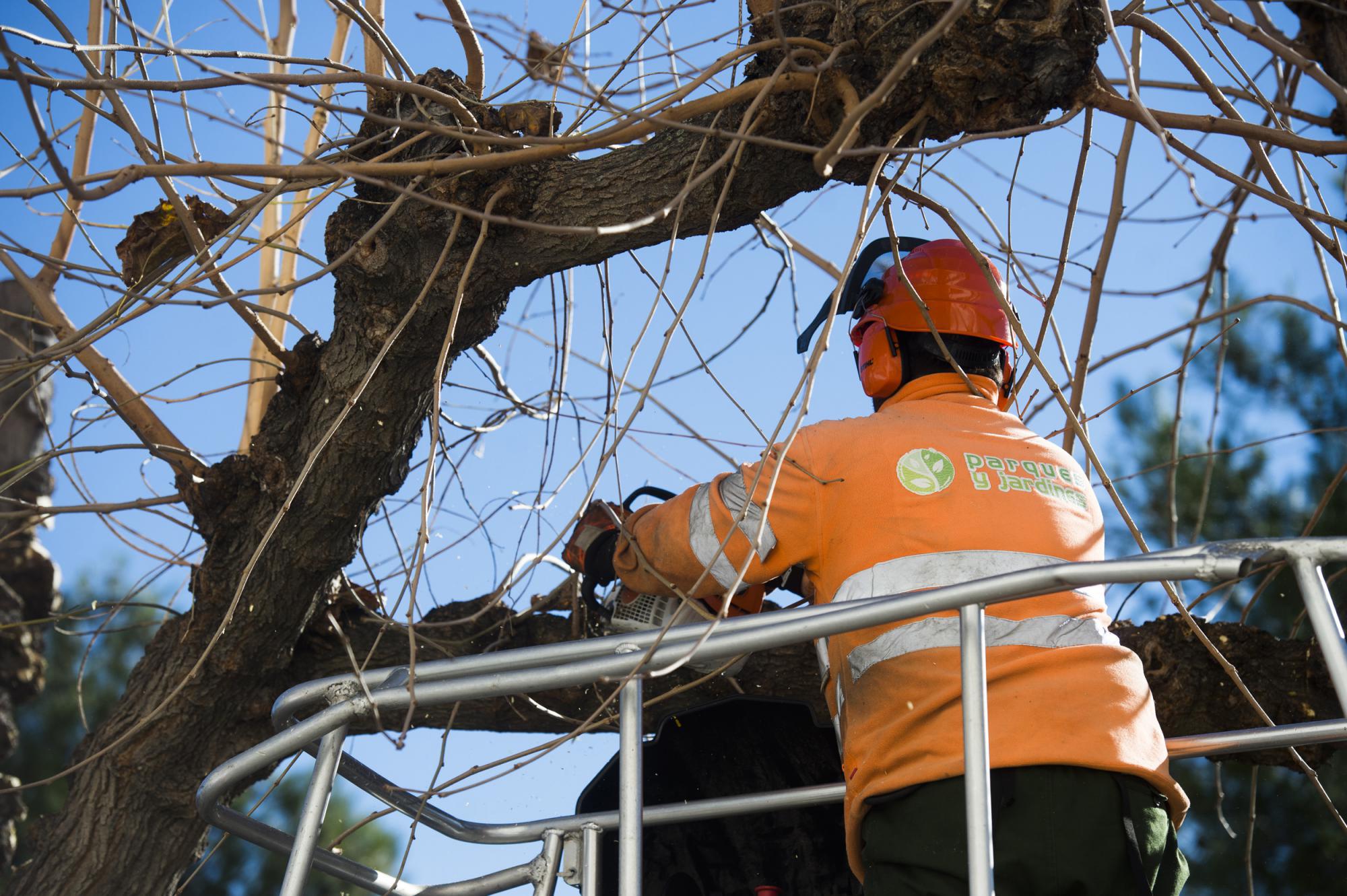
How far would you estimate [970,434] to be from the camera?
2273 millimetres

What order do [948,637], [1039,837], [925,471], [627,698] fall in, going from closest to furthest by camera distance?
[627,698], [1039,837], [948,637], [925,471]

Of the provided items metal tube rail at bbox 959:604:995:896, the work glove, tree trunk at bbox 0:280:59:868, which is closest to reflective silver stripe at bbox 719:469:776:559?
the work glove

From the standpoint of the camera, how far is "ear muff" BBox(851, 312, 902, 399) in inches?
102

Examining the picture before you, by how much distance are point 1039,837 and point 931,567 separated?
1.52 feet

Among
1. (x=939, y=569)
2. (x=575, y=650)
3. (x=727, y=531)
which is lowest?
(x=575, y=650)

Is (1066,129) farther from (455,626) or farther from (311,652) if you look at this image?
(311,652)

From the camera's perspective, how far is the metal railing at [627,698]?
1.45m

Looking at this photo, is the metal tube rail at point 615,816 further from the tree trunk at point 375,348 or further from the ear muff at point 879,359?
the ear muff at point 879,359

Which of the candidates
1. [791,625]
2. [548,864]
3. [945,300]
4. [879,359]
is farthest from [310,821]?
[945,300]

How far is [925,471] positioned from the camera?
2.17 metres

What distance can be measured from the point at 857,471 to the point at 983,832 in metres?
0.86

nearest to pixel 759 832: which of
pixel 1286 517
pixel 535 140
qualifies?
pixel 535 140

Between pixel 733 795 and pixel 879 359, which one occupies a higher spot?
pixel 879 359

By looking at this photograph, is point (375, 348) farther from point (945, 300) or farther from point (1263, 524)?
point (1263, 524)
